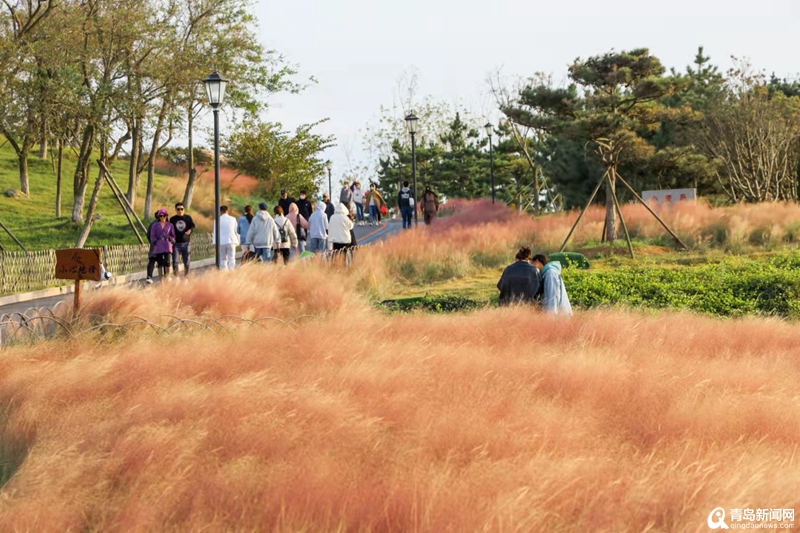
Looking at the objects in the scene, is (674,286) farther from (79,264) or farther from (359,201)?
(359,201)

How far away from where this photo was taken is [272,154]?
53.2m

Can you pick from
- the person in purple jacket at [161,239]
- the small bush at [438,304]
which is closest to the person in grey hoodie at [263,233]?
the person in purple jacket at [161,239]

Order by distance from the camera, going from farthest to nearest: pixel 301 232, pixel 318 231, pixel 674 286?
pixel 301 232 → pixel 318 231 → pixel 674 286

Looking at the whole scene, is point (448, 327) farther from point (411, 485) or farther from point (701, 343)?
point (411, 485)

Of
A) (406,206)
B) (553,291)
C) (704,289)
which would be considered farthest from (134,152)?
(553,291)

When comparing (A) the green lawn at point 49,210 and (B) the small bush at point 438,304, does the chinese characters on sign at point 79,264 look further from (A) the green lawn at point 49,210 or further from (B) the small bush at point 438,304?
(A) the green lawn at point 49,210

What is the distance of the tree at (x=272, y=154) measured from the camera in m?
53.1

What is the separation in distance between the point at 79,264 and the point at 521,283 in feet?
16.9

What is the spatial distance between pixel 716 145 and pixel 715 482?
3714 cm

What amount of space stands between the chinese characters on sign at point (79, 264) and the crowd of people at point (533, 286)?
475cm

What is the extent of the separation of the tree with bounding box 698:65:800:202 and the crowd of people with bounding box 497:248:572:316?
27.2 meters

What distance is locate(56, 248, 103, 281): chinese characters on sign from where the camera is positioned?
9961 mm

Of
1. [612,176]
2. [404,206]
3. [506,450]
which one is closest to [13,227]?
[404,206]

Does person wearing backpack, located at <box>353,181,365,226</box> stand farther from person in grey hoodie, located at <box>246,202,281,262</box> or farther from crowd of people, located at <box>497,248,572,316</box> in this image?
crowd of people, located at <box>497,248,572,316</box>
